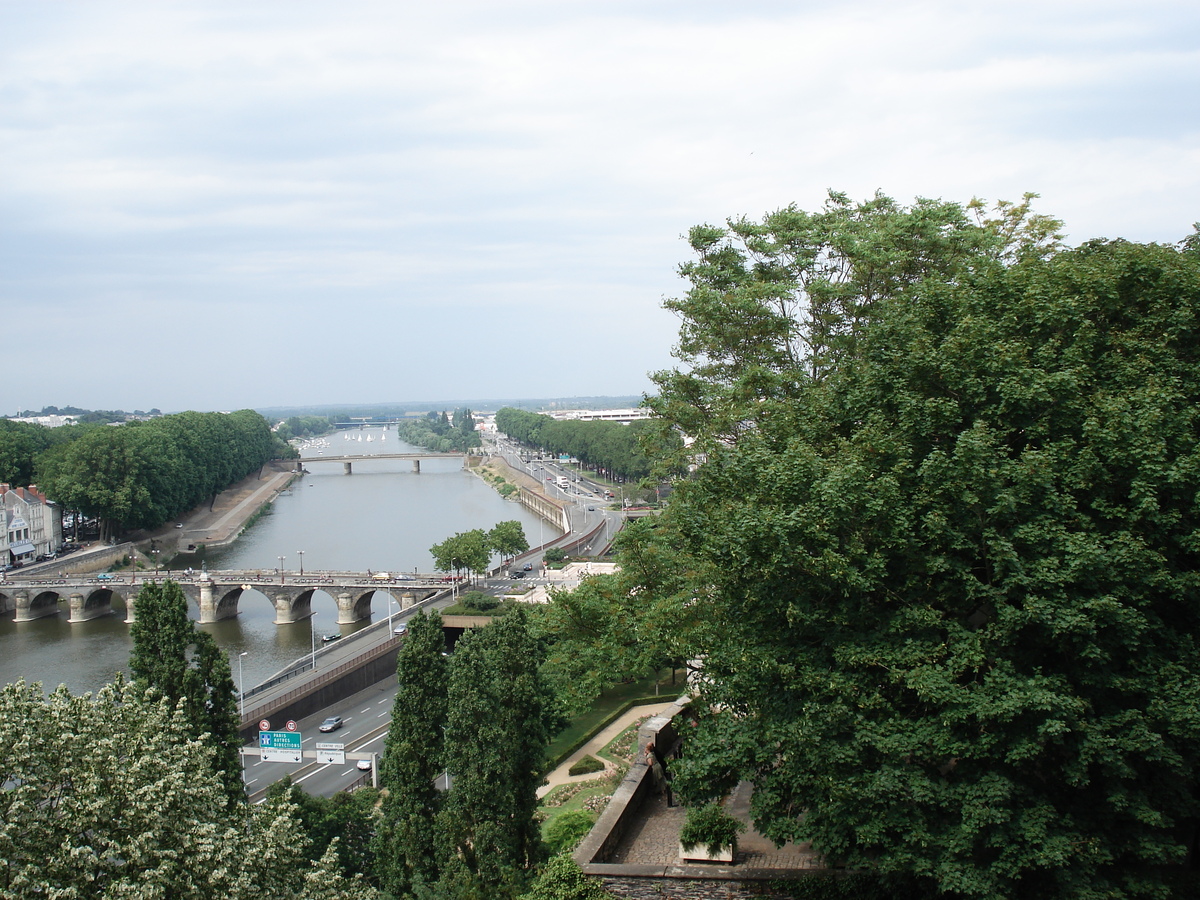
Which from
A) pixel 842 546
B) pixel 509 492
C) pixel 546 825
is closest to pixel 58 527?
pixel 509 492

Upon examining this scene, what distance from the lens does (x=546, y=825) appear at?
1927 centimetres

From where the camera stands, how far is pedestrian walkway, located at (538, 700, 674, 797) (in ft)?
74.4

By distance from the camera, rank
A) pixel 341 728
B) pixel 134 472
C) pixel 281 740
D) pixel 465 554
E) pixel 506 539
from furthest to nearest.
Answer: pixel 134 472 < pixel 506 539 < pixel 465 554 < pixel 341 728 < pixel 281 740

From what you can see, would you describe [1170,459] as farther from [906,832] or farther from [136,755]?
[136,755]

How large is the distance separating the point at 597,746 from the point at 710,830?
13.6m

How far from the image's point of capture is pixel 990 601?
9.77 meters

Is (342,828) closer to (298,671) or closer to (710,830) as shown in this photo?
(710,830)

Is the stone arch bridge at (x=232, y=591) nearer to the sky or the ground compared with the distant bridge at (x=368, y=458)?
nearer to the ground

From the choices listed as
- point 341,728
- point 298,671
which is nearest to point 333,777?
point 341,728

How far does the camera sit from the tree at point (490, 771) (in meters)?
14.7

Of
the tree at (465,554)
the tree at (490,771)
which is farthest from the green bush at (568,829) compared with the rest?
the tree at (465,554)

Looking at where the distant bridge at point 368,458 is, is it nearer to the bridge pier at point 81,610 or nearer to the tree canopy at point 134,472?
the tree canopy at point 134,472

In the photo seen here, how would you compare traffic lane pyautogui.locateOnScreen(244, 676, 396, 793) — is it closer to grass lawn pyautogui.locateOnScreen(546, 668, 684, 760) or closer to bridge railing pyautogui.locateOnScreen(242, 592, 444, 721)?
bridge railing pyautogui.locateOnScreen(242, 592, 444, 721)

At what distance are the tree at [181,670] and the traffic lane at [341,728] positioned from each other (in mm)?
6094
